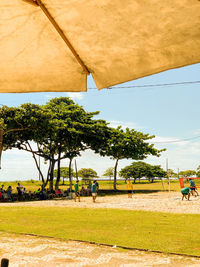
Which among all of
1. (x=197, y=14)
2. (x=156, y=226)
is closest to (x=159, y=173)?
(x=156, y=226)

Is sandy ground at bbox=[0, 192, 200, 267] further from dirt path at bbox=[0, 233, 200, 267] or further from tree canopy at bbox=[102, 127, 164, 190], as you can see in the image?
tree canopy at bbox=[102, 127, 164, 190]

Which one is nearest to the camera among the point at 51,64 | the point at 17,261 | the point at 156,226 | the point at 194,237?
the point at 51,64

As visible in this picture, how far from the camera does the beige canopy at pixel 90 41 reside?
2000mm

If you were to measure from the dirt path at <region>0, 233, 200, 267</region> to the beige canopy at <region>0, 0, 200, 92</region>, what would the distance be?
12.2 ft

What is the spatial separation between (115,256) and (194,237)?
2.79 m

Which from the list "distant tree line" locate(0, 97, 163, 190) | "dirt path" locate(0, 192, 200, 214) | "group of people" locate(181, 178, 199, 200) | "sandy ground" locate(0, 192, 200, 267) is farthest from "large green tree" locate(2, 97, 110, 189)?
"sandy ground" locate(0, 192, 200, 267)

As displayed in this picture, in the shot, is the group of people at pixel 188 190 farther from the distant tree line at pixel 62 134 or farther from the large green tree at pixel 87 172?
the large green tree at pixel 87 172

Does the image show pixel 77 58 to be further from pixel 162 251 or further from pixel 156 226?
pixel 156 226

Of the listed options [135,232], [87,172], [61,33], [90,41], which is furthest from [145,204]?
→ [87,172]

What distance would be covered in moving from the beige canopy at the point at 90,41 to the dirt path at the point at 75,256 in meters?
3.72

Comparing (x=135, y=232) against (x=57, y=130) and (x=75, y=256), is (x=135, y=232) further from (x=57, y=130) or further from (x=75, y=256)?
(x=57, y=130)

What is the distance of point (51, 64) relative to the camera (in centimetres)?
275

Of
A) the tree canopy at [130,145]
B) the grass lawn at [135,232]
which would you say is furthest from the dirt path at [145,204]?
the tree canopy at [130,145]

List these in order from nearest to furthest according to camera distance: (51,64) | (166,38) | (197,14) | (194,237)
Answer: (197,14)
(166,38)
(51,64)
(194,237)
